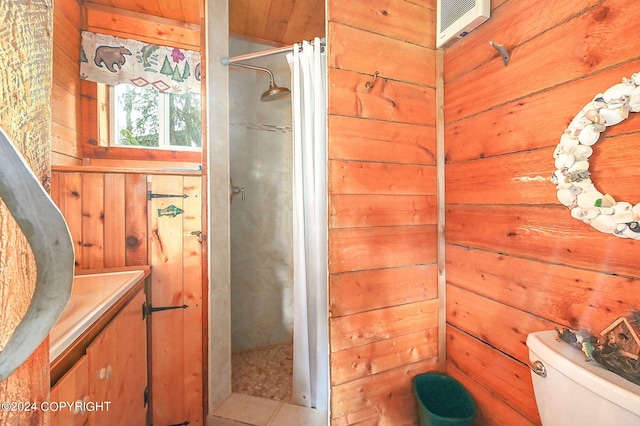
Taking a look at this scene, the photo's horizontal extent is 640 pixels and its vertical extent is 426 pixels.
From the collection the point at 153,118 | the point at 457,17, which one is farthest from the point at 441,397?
the point at 153,118

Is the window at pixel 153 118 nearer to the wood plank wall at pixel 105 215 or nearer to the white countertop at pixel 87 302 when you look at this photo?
the wood plank wall at pixel 105 215

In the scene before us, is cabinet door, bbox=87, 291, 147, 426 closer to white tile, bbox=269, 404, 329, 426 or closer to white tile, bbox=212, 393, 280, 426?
white tile, bbox=212, 393, 280, 426

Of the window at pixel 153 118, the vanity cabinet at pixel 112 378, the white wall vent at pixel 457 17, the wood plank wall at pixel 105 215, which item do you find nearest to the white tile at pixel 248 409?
the vanity cabinet at pixel 112 378

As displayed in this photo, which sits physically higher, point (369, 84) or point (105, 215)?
point (369, 84)

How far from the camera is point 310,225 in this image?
4.65 ft

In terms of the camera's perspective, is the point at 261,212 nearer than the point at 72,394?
No

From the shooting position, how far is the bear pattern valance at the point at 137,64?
1.56 meters

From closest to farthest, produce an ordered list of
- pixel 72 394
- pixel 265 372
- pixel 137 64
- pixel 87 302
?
pixel 72 394 < pixel 87 302 < pixel 137 64 < pixel 265 372

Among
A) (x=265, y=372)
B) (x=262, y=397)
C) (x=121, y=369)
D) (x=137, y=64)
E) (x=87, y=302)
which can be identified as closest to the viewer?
(x=87, y=302)

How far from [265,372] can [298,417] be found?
461 mm

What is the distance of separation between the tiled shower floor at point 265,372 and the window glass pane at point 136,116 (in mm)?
1642

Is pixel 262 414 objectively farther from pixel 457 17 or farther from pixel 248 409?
pixel 457 17

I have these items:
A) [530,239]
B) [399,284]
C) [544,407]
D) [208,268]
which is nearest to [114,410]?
[208,268]

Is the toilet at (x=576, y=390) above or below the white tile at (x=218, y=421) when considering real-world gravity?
above
